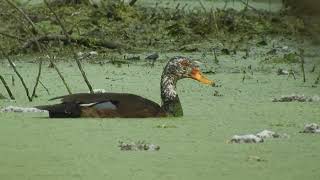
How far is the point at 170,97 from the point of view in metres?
6.32

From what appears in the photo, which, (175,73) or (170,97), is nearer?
(170,97)

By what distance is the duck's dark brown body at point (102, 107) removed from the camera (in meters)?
5.82

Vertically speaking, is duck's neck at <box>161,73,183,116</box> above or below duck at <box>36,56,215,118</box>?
below

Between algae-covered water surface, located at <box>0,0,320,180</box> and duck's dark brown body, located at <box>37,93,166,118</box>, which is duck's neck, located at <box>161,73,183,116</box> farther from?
duck's dark brown body, located at <box>37,93,166,118</box>

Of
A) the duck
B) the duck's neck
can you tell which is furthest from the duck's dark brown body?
the duck's neck

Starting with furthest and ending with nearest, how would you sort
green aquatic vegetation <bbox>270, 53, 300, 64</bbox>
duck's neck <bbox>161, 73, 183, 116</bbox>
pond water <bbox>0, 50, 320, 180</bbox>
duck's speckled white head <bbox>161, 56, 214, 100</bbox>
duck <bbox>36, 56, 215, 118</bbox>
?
green aquatic vegetation <bbox>270, 53, 300, 64</bbox> < duck's speckled white head <bbox>161, 56, 214, 100</bbox> < duck's neck <bbox>161, 73, 183, 116</bbox> < duck <bbox>36, 56, 215, 118</bbox> < pond water <bbox>0, 50, 320, 180</bbox>

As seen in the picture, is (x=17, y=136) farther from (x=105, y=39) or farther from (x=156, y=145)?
(x=105, y=39)

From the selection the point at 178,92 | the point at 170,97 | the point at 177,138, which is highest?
the point at 177,138

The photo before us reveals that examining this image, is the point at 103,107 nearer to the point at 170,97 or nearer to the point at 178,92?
the point at 170,97

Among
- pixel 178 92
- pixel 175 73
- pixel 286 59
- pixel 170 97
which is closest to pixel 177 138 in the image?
pixel 170 97

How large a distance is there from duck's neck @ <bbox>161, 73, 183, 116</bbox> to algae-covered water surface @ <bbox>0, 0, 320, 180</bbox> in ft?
0.26

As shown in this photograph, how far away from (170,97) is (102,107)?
64cm

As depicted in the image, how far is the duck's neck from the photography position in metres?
6.09

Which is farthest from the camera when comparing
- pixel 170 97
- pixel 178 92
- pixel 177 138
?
pixel 178 92
